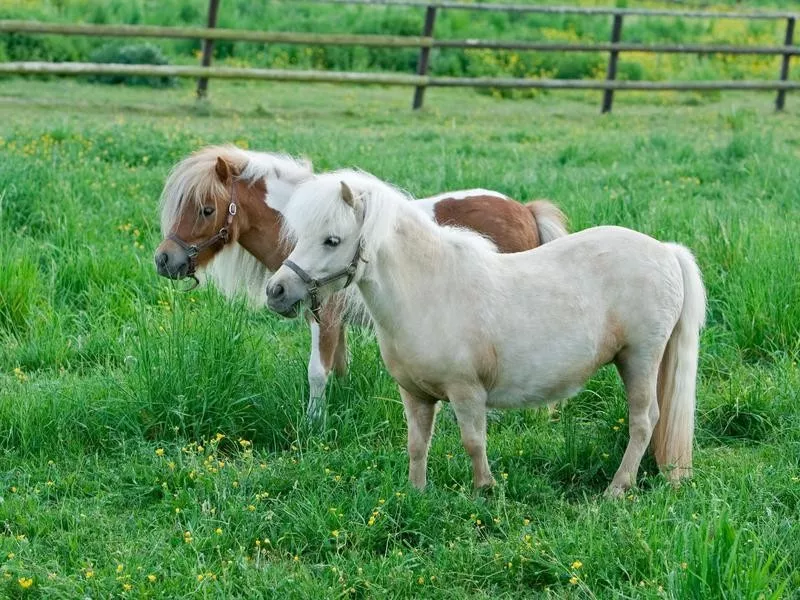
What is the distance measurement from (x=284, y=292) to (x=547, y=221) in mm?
2292

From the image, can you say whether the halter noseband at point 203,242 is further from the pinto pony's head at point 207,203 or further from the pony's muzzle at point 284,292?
the pony's muzzle at point 284,292

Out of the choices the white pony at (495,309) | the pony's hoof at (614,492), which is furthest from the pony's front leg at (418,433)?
the pony's hoof at (614,492)

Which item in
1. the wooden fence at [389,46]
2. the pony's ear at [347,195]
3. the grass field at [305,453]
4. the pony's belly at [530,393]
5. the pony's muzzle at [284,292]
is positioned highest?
the wooden fence at [389,46]

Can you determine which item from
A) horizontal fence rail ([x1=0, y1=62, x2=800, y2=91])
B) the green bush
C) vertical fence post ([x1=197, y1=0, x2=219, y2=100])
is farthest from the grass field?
the green bush

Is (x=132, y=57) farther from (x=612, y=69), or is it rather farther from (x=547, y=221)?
(x=547, y=221)

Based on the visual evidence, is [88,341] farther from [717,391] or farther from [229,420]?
[717,391]

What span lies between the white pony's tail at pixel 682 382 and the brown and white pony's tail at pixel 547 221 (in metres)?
1.25

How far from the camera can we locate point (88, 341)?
550 centimetres

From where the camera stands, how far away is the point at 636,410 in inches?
171

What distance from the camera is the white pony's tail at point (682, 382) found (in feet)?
14.4

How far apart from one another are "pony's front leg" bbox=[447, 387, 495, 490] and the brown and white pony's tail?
1.75m

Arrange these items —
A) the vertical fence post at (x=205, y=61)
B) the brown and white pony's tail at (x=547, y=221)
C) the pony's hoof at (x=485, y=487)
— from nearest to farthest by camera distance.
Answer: the pony's hoof at (x=485, y=487), the brown and white pony's tail at (x=547, y=221), the vertical fence post at (x=205, y=61)

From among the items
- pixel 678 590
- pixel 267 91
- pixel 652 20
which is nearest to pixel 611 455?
pixel 678 590

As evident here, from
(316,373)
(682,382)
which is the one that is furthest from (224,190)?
(682,382)
